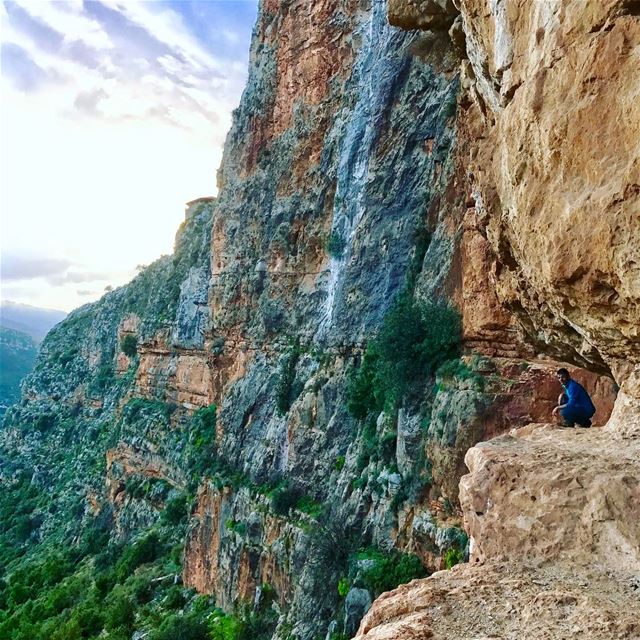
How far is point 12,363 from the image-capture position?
382 ft

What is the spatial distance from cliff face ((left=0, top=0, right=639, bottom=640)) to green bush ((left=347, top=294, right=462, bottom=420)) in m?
0.38

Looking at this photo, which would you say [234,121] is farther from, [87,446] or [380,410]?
[87,446]

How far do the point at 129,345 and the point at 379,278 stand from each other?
37.8 metres

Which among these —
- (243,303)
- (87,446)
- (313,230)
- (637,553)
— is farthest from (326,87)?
(87,446)

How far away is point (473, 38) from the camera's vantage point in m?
8.11

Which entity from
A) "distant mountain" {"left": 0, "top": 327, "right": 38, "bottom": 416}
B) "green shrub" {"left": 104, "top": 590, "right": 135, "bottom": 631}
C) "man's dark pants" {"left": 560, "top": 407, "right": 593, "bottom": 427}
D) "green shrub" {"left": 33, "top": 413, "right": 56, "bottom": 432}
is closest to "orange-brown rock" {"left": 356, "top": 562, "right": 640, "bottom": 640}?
"man's dark pants" {"left": 560, "top": 407, "right": 593, "bottom": 427}

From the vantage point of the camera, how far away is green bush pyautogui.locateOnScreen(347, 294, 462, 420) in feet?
47.2

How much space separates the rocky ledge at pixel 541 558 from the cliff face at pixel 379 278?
0.48m

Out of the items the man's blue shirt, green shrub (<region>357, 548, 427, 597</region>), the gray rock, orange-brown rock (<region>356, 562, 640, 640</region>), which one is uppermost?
the man's blue shirt

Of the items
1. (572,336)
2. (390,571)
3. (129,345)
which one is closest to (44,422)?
(129,345)

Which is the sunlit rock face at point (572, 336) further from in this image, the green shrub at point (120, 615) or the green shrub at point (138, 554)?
the green shrub at point (138, 554)

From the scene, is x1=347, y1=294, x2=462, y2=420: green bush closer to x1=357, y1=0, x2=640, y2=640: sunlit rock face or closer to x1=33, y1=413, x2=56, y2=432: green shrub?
x1=357, y1=0, x2=640, y2=640: sunlit rock face

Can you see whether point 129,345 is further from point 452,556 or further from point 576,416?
point 576,416

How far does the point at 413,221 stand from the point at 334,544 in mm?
10573
